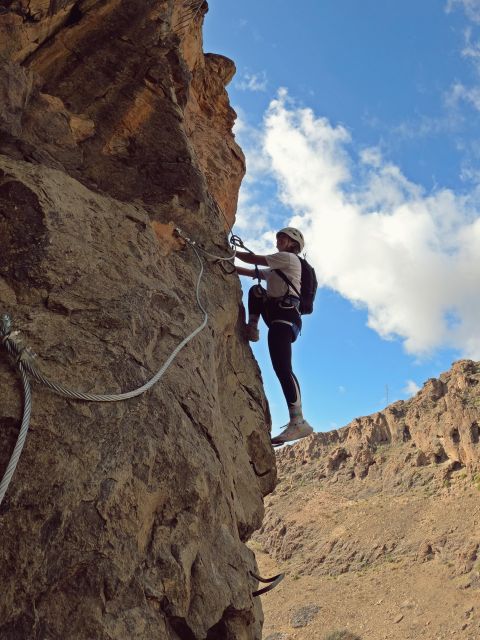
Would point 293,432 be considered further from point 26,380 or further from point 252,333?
point 26,380

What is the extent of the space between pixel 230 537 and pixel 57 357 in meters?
1.79

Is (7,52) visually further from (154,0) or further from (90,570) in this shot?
(90,570)

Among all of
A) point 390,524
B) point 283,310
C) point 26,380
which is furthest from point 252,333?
point 390,524

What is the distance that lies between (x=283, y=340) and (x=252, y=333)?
1.83 ft

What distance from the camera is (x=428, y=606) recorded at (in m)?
33.8

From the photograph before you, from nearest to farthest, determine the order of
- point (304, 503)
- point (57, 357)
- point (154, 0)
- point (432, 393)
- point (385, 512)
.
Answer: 1. point (57, 357)
2. point (154, 0)
3. point (385, 512)
4. point (304, 503)
5. point (432, 393)

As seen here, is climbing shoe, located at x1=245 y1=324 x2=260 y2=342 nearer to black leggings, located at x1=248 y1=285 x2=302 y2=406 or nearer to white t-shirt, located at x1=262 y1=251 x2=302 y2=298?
black leggings, located at x1=248 y1=285 x2=302 y2=406

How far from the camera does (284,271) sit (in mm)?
6523

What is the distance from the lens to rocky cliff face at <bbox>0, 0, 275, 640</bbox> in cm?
262

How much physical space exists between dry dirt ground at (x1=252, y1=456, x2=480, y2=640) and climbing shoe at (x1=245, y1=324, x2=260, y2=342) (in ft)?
98.0

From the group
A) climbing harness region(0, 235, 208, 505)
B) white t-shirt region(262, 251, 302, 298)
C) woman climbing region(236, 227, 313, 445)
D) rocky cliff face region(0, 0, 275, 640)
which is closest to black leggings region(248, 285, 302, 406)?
woman climbing region(236, 227, 313, 445)

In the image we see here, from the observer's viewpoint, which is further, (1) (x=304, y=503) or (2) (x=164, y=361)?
(1) (x=304, y=503)

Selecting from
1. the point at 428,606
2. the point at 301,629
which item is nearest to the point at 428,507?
the point at 428,606

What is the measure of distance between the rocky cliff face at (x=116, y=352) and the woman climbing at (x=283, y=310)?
356 mm
